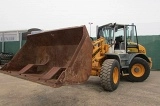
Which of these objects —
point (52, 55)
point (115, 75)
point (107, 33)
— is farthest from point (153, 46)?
point (52, 55)

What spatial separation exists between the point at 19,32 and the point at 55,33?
1480 centimetres

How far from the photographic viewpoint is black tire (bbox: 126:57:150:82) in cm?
903

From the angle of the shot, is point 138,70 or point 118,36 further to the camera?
point 138,70

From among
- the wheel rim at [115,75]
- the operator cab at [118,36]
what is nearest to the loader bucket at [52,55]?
the wheel rim at [115,75]

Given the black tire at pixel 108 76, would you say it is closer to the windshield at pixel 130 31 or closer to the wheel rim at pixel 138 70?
the wheel rim at pixel 138 70

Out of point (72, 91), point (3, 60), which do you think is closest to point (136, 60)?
point (72, 91)

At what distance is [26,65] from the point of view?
653 cm

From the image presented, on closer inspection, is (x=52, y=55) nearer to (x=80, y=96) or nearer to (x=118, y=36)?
(x=80, y=96)

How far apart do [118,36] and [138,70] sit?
1.60m

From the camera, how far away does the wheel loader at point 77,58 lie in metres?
5.10

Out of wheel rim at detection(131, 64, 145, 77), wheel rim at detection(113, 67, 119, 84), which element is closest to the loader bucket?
wheel rim at detection(113, 67, 119, 84)

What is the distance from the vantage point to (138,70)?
9188 millimetres

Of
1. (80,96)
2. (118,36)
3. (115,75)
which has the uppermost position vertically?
(118,36)

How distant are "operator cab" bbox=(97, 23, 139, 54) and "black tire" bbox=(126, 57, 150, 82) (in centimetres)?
50
